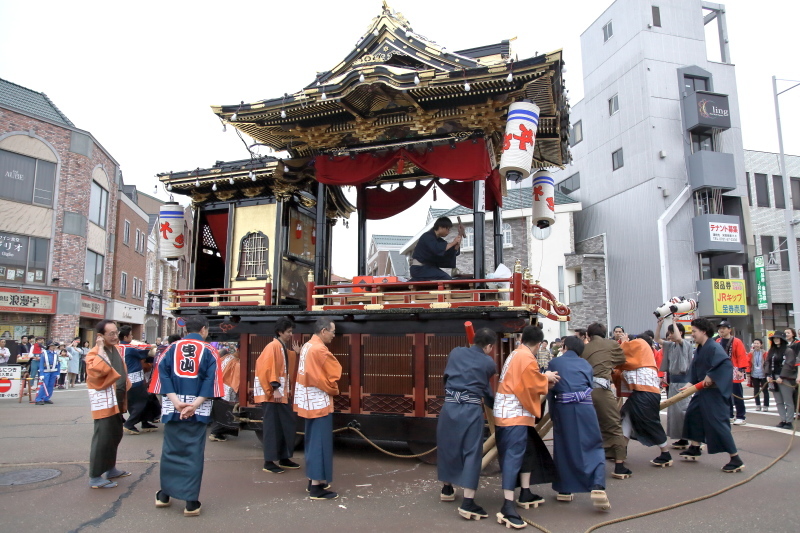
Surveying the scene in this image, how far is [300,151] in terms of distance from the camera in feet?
34.4

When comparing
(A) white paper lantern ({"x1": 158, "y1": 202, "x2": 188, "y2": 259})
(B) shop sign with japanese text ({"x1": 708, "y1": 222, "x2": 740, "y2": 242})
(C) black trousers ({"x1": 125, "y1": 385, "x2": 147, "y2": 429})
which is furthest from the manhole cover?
(B) shop sign with japanese text ({"x1": 708, "y1": 222, "x2": 740, "y2": 242})

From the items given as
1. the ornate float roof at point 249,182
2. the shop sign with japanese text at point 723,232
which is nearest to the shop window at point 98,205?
the ornate float roof at point 249,182

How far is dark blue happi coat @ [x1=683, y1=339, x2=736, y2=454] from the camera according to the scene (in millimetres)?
6816

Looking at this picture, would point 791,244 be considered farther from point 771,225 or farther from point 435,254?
point 435,254

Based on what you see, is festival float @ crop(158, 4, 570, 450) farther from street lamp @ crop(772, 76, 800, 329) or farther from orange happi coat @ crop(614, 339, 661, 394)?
street lamp @ crop(772, 76, 800, 329)

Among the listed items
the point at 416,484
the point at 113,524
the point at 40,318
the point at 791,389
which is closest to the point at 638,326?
the point at 791,389

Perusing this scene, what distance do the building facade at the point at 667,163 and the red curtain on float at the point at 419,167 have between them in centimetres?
1750

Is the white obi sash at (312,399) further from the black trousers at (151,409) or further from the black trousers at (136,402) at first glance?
the black trousers at (151,409)

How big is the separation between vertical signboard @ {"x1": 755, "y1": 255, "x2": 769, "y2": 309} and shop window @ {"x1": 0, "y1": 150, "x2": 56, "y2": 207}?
3331cm

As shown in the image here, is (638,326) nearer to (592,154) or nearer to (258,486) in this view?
(592,154)

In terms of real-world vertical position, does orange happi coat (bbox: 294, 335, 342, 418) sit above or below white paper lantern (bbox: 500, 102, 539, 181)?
below

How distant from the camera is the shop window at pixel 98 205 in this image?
2556 centimetres

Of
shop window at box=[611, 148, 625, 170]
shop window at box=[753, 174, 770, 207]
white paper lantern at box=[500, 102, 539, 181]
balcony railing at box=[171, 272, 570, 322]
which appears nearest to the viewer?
balcony railing at box=[171, 272, 570, 322]

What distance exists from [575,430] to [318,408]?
275cm
